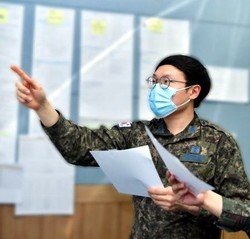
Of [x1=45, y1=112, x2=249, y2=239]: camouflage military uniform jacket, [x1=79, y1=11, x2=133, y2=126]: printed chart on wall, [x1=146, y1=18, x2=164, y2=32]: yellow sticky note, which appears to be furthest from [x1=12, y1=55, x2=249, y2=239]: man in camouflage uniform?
[x1=146, y1=18, x2=164, y2=32]: yellow sticky note

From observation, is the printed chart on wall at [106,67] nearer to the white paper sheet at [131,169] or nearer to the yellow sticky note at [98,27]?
the yellow sticky note at [98,27]

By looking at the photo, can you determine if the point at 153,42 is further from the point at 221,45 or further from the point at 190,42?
the point at 221,45

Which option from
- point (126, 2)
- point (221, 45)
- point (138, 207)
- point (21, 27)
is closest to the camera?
point (138, 207)

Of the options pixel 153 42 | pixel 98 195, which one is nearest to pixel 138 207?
pixel 98 195

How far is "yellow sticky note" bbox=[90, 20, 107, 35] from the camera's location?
6.15ft

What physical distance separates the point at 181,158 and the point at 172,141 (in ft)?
0.21

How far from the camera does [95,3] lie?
1884mm

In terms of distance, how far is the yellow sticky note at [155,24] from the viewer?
6.38 ft

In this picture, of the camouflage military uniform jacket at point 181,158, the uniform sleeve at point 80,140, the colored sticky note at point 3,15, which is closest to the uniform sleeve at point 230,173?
the camouflage military uniform jacket at point 181,158

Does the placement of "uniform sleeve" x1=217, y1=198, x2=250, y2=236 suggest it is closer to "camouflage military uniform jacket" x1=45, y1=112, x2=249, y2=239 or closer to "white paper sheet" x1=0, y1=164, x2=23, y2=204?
"camouflage military uniform jacket" x1=45, y1=112, x2=249, y2=239

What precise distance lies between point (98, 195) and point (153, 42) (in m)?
0.82

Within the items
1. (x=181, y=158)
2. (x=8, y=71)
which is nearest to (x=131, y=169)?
(x=181, y=158)

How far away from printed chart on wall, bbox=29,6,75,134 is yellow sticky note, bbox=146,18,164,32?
39 cm

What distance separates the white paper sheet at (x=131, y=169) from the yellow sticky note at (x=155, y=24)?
107 cm
